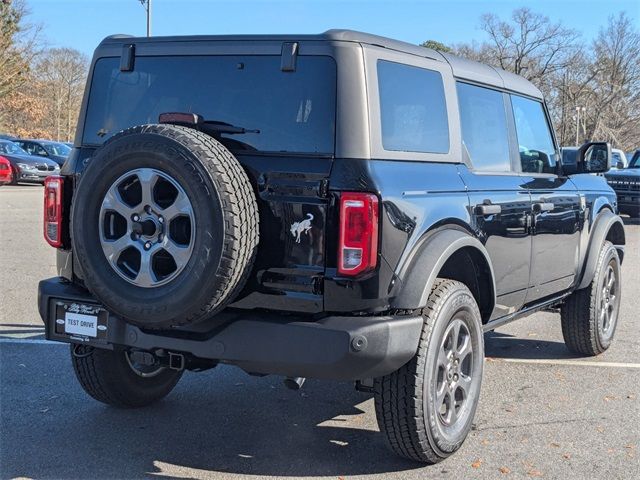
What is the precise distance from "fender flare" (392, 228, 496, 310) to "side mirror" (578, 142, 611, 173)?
2.19m

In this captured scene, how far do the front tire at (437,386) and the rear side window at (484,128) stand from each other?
37.0 inches

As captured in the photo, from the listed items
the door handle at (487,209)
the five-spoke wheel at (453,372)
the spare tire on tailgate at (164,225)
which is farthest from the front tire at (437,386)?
the spare tire on tailgate at (164,225)

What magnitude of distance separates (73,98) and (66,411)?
68.7 metres

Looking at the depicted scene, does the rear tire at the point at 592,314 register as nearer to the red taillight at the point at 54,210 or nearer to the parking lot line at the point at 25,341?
the red taillight at the point at 54,210

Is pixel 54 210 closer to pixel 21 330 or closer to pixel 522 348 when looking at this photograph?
pixel 21 330

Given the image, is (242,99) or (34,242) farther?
(34,242)

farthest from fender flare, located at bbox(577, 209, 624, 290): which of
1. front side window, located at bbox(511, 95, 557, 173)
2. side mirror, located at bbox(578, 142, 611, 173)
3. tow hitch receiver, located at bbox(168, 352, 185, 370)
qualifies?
tow hitch receiver, located at bbox(168, 352, 185, 370)

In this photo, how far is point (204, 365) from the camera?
149 inches

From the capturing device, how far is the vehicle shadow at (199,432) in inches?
152

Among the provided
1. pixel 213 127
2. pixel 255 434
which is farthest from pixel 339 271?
pixel 255 434

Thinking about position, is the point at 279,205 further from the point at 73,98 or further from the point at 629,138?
the point at 73,98

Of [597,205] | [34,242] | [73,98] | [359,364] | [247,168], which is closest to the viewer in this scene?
[359,364]

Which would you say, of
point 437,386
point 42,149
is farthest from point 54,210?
point 42,149

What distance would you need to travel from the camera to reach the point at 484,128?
4758mm
